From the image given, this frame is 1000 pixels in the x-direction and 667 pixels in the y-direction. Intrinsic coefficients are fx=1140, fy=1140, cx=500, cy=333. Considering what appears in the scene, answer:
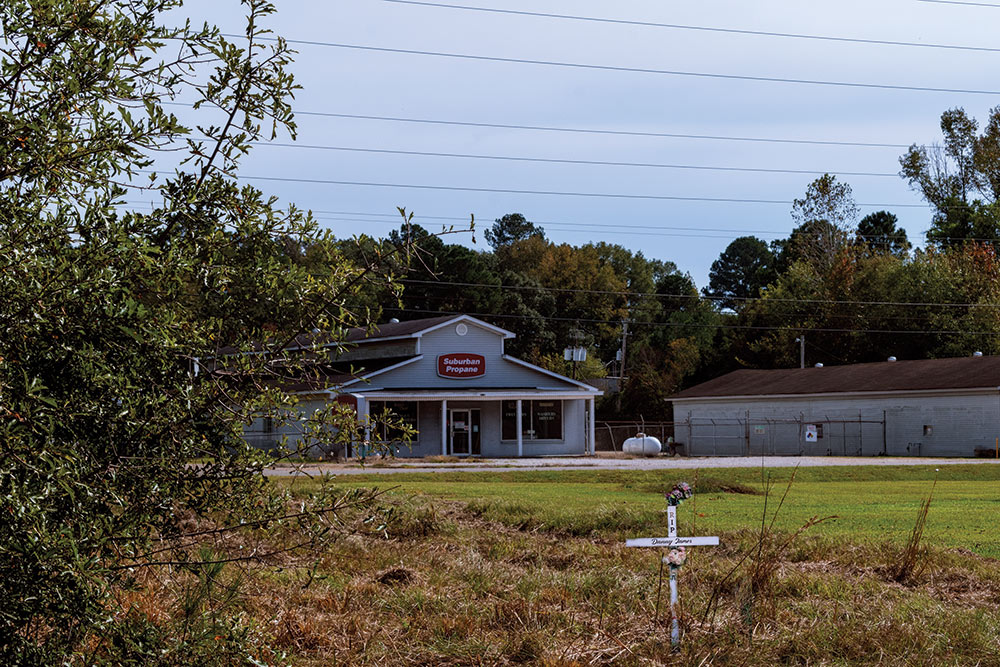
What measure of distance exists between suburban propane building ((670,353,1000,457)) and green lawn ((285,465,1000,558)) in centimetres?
1576

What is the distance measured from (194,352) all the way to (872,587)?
675 centimetres

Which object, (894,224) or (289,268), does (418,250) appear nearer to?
Result: (289,268)

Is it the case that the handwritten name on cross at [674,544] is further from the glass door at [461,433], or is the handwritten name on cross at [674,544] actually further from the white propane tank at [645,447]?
the glass door at [461,433]

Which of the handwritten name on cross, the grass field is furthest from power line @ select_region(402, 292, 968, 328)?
the handwritten name on cross

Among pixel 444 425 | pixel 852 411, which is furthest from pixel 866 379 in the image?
pixel 444 425

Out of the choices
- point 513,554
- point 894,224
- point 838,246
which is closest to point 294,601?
point 513,554

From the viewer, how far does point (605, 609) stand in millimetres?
9156

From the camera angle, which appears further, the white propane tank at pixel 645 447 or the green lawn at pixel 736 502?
the white propane tank at pixel 645 447

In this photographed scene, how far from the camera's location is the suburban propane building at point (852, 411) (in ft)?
154

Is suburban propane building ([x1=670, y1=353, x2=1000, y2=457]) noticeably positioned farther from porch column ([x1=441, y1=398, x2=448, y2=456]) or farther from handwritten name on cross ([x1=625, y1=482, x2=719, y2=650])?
handwritten name on cross ([x1=625, y1=482, x2=719, y2=650])

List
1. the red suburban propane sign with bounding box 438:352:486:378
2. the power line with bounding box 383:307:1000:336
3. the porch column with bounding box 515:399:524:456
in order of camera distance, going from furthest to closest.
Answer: the power line with bounding box 383:307:1000:336, the red suburban propane sign with bounding box 438:352:486:378, the porch column with bounding box 515:399:524:456

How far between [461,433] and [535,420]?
3.43 m

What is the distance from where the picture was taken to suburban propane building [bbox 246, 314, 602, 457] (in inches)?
1983

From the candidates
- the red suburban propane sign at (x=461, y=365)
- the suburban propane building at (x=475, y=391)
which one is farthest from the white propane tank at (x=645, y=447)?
the red suburban propane sign at (x=461, y=365)
